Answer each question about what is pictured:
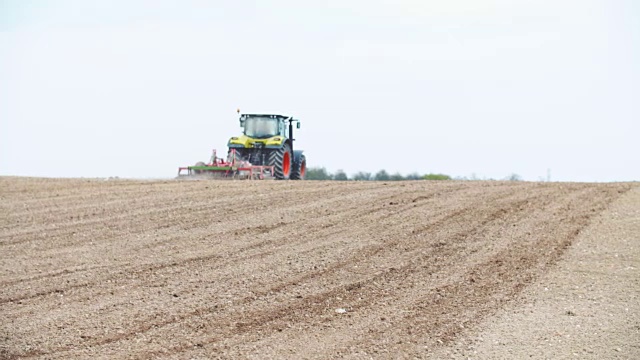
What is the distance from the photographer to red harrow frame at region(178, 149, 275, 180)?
21.0 meters

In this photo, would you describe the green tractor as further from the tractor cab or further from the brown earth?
the brown earth

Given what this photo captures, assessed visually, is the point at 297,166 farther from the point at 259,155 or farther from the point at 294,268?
the point at 294,268

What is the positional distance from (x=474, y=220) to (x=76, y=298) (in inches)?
244

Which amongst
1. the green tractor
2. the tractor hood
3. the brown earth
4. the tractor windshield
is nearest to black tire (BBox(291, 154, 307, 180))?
the green tractor

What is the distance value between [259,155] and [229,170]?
5.33ft

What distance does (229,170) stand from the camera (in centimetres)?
2109

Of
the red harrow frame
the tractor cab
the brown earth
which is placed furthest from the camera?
the tractor cab

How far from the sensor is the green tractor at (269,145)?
72.6 ft

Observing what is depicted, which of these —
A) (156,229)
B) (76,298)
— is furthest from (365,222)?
(76,298)

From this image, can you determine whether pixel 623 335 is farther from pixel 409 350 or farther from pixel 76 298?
pixel 76 298

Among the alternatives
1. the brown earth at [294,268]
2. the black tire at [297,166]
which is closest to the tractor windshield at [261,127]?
the black tire at [297,166]

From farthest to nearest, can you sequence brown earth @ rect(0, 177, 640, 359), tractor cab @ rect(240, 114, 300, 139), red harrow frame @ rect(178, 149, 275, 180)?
1. tractor cab @ rect(240, 114, 300, 139)
2. red harrow frame @ rect(178, 149, 275, 180)
3. brown earth @ rect(0, 177, 640, 359)

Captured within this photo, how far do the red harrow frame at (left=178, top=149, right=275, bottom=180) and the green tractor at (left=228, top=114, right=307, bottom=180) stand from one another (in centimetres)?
30

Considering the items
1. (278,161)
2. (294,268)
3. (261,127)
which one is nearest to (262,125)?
(261,127)
